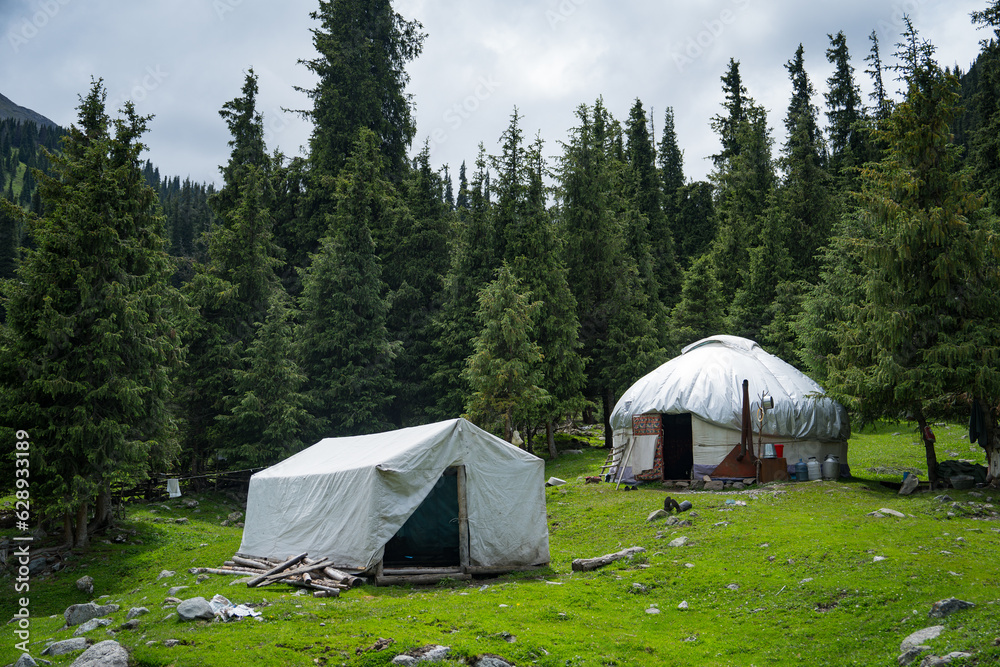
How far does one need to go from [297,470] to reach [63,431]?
7.06m

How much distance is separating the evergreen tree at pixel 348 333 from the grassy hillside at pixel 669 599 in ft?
49.5

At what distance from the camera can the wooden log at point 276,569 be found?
1203 cm

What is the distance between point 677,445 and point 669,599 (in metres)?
16.3

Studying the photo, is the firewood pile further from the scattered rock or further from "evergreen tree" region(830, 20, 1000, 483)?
"evergreen tree" region(830, 20, 1000, 483)

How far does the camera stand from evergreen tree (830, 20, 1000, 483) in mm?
17797

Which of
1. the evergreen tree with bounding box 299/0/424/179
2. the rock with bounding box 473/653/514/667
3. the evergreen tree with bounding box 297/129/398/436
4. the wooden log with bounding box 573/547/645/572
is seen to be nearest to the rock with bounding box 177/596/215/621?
the rock with bounding box 473/653/514/667

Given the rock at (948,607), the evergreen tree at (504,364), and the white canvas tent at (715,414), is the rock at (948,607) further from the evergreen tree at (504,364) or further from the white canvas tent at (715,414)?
the evergreen tree at (504,364)

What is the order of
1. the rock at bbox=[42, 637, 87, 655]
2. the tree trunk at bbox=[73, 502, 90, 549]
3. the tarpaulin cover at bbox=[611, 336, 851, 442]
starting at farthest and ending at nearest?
the tarpaulin cover at bbox=[611, 336, 851, 442], the tree trunk at bbox=[73, 502, 90, 549], the rock at bbox=[42, 637, 87, 655]

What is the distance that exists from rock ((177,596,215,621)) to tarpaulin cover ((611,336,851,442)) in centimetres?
1713

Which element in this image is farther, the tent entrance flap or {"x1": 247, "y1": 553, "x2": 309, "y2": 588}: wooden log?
the tent entrance flap

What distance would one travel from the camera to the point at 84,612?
36.1ft

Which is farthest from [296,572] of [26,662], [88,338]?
[88,338]

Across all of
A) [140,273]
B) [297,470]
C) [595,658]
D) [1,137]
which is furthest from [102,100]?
[1,137]

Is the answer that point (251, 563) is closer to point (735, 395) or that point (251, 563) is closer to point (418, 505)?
point (418, 505)
